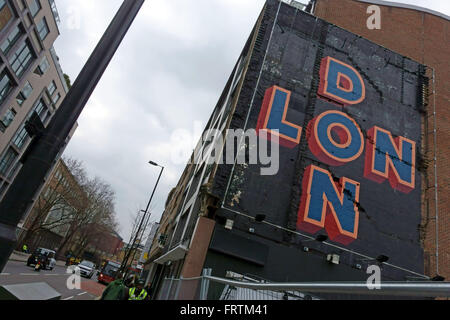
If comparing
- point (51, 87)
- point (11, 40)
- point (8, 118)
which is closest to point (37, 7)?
point (11, 40)

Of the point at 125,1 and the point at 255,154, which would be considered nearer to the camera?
the point at 125,1

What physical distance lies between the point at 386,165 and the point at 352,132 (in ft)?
8.32

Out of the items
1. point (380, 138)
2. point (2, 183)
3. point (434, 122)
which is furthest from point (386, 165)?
point (2, 183)

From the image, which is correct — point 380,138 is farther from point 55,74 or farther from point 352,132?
point 55,74

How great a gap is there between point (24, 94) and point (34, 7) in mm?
10453

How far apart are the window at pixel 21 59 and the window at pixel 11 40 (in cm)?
112

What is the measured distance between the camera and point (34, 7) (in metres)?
33.6

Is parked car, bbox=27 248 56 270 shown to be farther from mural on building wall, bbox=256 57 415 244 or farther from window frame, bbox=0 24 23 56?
mural on building wall, bbox=256 57 415 244

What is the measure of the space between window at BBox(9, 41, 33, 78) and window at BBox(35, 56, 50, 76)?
2.69 m

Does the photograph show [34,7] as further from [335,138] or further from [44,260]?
[335,138]

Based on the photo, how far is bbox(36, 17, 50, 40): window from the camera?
3575 cm

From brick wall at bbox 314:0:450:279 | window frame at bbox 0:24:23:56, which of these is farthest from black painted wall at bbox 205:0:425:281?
window frame at bbox 0:24:23:56

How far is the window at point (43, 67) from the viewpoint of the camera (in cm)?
3867

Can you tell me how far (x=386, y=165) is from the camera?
1584cm
